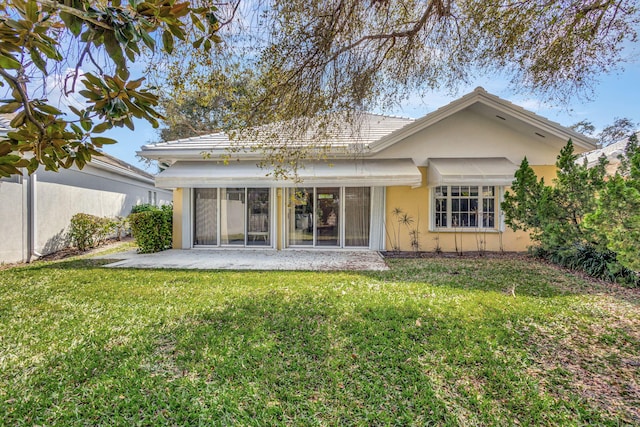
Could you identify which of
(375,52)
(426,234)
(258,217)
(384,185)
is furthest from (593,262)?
(258,217)

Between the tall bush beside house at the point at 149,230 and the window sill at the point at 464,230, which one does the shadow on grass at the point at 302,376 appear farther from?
the tall bush beside house at the point at 149,230

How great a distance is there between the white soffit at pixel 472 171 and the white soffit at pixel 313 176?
3.94 feet

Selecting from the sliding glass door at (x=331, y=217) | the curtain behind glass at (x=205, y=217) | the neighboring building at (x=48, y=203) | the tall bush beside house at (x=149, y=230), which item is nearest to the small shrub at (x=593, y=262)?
the sliding glass door at (x=331, y=217)

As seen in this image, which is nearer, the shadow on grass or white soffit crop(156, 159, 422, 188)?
the shadow on grass

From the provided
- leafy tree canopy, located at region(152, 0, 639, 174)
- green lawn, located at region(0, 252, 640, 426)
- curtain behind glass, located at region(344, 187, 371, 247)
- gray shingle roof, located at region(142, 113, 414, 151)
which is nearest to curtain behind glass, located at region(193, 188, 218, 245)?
gray shingle roof, located at region(142, 113, 414, 151)

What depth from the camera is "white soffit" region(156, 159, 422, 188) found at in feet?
51.0

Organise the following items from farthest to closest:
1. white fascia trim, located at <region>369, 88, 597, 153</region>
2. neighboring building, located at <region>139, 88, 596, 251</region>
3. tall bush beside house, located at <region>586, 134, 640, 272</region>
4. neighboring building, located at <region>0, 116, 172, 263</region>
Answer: neighboring building, located at <region>139, 88, 596, 251</region> < white fascia trim, located at <region>369, 88, 597, 153</region> < neighboring building, located at <region>0, 116, 172, 263</region> < tall bush beside house, located at <region>586, 134, 640, 272</region>

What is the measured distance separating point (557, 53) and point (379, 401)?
1262 centimetres

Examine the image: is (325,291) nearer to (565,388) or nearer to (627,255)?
(565,388)

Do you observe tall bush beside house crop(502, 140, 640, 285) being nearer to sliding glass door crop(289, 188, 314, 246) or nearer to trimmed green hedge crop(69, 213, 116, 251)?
sliding glass door crop(289, 188, 314, 246)

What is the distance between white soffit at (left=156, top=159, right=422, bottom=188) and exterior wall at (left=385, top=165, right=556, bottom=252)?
2.07m

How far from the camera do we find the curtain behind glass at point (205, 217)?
1889cm

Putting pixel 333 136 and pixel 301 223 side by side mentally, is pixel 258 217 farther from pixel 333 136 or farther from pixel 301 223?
pixel 333 136

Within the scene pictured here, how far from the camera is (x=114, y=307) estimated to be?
27.8 ft
